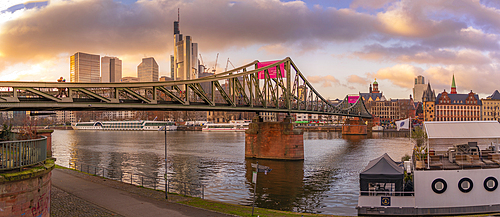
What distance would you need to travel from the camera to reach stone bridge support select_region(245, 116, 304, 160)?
58.4 metres

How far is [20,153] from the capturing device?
13.4m

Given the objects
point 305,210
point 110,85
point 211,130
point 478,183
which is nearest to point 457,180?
point 478,183

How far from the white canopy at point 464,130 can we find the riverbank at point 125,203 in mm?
11816

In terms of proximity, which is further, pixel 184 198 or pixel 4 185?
pixel 184 198

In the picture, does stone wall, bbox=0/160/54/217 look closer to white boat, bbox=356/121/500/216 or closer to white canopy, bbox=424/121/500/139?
white boat, bbox=356/121/500/216

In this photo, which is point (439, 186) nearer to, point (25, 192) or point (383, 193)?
point (383, 193)

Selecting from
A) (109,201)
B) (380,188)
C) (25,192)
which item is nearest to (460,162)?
(380,188)

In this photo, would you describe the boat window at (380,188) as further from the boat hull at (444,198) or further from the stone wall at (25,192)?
the stone wall at (25,192)

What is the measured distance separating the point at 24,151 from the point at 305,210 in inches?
811

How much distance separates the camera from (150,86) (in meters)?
42.0

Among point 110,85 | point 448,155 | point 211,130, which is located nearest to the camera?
point 448,155

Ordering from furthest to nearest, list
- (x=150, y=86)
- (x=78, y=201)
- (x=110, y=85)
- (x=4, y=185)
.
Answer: (x=150, y=86), (x=110, y=85), (x=78, y=201), (x=4, y=185)

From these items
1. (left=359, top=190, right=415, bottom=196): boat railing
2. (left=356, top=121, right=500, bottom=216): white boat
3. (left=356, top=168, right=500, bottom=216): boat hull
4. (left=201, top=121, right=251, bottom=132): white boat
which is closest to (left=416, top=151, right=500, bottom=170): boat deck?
(left=356, top=121, right=500, bottom=216): white boat

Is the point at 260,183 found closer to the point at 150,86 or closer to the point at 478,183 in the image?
the point at 150,86
